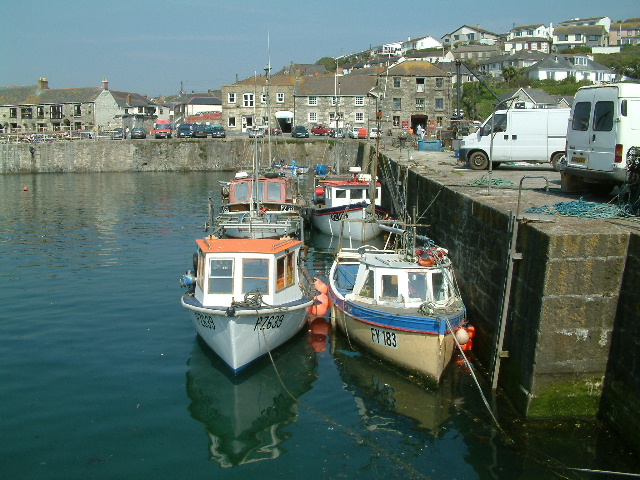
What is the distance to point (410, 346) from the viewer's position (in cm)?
1207

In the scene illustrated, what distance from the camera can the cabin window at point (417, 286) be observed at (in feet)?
42.1

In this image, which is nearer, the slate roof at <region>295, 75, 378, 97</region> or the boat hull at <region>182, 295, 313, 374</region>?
the boat hull at <region>182, 295, 313, 374</region>

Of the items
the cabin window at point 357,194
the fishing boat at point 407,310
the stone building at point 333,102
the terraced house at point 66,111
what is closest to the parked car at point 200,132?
the stone building at point 333,102

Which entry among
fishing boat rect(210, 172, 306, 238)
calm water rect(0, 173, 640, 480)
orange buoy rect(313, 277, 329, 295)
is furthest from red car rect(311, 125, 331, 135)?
orange buoy rect(313, 277, 329, 295)

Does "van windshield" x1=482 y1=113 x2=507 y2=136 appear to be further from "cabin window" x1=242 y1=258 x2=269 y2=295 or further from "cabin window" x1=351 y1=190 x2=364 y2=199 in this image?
"cabin window" x1=242 y1=258 x2=269 y2=295

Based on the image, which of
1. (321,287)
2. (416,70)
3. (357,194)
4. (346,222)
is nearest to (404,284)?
(321,287)

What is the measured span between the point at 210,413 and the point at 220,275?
2882 mm

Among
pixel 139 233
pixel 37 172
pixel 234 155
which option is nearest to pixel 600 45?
pixel 234 155

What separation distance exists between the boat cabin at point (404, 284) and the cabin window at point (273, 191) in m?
→ 12.6

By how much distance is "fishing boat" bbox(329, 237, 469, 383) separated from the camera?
38.8 ft

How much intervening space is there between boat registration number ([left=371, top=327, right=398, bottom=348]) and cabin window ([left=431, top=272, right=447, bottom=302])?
128 centimetres

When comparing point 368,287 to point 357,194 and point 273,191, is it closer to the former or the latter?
point 273,191

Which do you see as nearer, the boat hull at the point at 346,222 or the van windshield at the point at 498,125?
the van windshield at the point at 498,125

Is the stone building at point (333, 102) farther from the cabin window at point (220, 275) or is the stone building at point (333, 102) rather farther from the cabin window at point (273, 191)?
the cabin window at point (220, 275)
